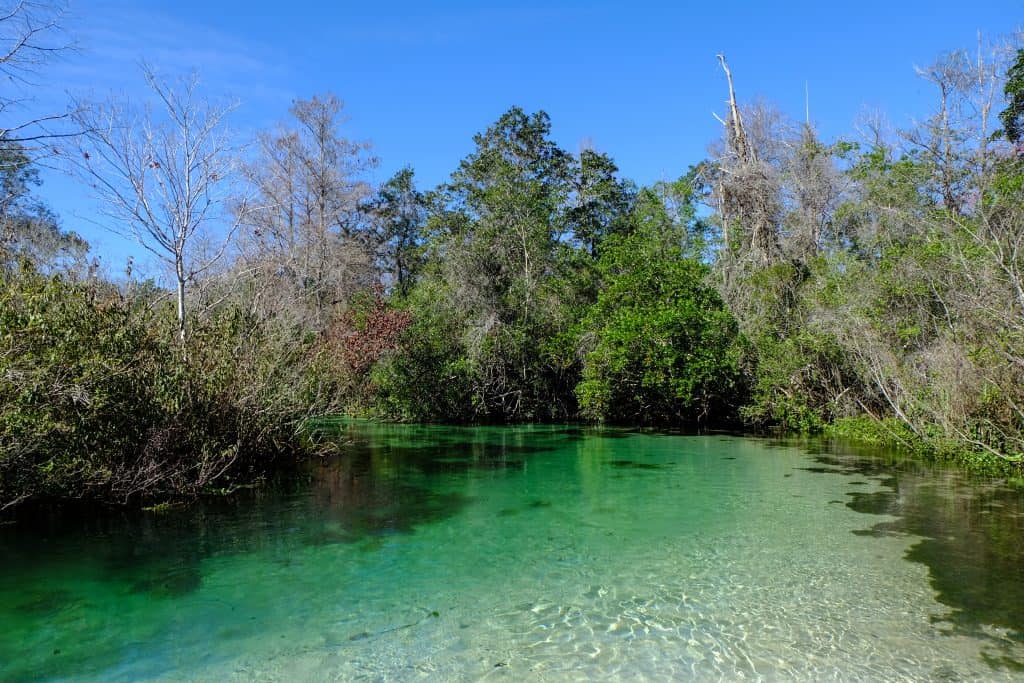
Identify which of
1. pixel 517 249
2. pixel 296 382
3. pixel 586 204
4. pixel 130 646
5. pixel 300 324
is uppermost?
pixel 586 204

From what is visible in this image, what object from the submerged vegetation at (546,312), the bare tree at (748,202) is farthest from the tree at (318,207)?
the bare tree at (748,202)

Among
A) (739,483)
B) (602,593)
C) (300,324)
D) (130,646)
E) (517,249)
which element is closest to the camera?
(130,646)

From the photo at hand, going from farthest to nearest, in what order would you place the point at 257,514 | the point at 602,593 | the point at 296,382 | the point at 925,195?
the point at 925,195 < the point at 296,382 < the point at 257,514 < the point at 602,593

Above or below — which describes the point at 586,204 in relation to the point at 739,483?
above

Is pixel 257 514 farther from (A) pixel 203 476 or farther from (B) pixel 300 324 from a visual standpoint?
(B) pixel 300 324

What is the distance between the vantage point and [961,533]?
7320 mm

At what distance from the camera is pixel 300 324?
1311cm

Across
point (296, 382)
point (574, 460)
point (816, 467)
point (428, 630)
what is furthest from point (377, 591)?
point (816, 467)

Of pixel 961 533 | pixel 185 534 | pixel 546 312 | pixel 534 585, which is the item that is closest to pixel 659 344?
pixel 546 312

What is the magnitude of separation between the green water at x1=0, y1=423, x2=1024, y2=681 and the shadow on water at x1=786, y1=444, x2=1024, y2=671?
31 millimetres

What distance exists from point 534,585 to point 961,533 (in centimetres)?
476

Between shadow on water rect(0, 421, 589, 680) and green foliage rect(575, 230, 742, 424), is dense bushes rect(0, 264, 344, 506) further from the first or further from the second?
green foliage rect(575, 230, 742, 424)

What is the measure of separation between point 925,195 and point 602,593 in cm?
1809

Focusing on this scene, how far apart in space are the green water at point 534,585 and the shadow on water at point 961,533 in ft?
0.10
